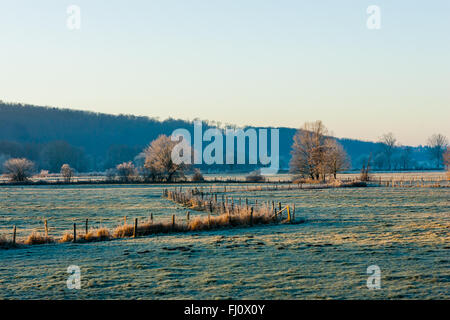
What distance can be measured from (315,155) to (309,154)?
1566 mm

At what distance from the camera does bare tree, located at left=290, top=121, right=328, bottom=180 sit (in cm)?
9369

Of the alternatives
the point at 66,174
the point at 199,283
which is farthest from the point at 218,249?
the point at 66,174

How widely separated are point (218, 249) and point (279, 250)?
281 cm

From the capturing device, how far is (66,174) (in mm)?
104562

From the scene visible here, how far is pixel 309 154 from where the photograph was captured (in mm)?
95062

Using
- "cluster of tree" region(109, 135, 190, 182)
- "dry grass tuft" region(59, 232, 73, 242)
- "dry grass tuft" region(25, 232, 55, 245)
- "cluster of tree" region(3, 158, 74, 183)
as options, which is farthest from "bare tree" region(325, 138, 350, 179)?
"dry grass tuft" region(25, 232, 55, 245)

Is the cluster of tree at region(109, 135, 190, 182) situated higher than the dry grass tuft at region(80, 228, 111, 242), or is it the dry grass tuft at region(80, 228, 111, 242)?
the cluster of tree at region(109, 135, 190, 182)

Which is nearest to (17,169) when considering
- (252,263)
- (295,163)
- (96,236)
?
(295,163)

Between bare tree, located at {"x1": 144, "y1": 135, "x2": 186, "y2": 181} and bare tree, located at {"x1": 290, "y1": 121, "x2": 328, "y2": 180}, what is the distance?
79.1 feet

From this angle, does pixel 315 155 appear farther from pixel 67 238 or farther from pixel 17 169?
pixel 67 238

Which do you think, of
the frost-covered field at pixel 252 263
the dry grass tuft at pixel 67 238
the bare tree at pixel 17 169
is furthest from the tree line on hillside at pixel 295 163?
the dry grass tuft at pixel 67 238

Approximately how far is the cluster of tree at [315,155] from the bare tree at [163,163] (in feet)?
80.5

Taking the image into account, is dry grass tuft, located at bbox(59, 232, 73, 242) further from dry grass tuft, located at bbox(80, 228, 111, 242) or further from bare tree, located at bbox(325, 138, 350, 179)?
bare tree, located at bbox(325, 138, 350, 179)
